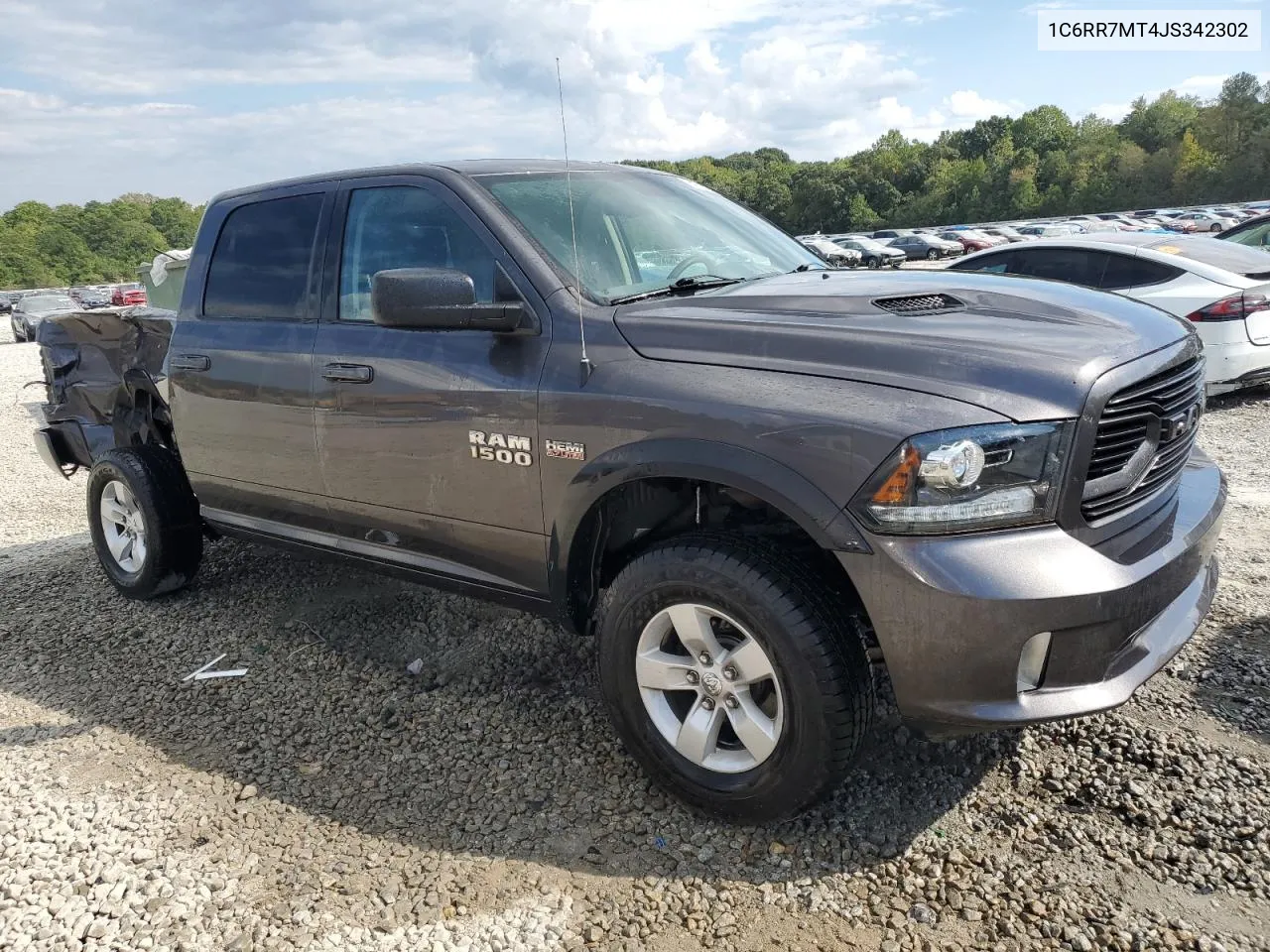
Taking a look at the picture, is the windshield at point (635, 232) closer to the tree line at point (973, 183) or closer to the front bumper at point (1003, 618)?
the front bumper at point (1003, 618)

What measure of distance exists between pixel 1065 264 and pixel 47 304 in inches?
1388

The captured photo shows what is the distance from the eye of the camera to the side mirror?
2.95 metres

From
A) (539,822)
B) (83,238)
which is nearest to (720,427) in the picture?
(539,822)

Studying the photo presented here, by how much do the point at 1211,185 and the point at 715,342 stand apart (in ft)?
299

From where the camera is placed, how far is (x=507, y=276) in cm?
312

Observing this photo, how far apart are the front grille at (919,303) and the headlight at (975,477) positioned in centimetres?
62

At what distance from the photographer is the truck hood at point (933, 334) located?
2.35 meters

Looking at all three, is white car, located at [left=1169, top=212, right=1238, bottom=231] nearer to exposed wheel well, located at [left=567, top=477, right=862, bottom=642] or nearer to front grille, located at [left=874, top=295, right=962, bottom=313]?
front grille, located at [left=874, top=295, right=962, bottom=313]

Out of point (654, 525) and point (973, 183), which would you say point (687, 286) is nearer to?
point (654, 525)

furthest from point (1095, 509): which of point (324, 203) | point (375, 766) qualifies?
point (324, 203)

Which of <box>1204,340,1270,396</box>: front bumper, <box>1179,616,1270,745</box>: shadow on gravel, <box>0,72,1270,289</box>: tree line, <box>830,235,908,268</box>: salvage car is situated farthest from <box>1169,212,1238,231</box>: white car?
<box>1179,616,1270,745</box>: shadow on gravel

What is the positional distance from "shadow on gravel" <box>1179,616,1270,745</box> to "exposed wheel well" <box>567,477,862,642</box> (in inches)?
63.3

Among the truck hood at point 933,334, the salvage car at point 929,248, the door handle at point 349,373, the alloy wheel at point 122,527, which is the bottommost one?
the salvage car at point 929,248

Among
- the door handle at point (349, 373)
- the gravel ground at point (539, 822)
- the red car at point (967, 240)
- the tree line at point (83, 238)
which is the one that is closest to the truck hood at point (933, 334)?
the door handle at point (349, 373)
